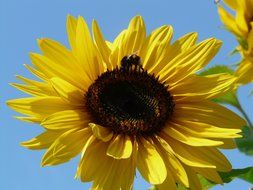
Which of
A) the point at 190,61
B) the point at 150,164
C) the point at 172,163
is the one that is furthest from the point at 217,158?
the point at 190,61

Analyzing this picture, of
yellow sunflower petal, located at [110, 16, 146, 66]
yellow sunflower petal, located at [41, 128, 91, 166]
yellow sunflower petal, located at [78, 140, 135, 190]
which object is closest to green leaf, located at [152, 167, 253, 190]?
yellow sunflower petal, located at [78, 140, 135, 190]

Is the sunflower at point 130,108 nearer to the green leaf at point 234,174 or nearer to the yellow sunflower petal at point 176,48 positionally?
the yellow sunflower petal at point 176,48

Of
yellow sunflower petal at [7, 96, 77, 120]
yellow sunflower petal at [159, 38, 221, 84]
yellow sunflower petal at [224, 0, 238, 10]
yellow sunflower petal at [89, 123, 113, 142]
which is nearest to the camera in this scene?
yellow sunflower petal at [224, 0, 238, 10]

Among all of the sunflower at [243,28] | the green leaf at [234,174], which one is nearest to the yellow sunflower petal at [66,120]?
the green leaf at [234,174]

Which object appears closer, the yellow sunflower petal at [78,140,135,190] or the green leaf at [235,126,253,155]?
the yellow sunflower petal at [78,140,135,190]

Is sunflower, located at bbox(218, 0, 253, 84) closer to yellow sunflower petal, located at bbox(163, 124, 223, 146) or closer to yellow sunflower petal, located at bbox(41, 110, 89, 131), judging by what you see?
yellow sunflower petal, located at bbox(163, 124, 223, 146)

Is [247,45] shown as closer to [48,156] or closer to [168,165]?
[168,165]

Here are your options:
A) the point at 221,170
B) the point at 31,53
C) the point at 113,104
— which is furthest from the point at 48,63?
the point at 221,170
